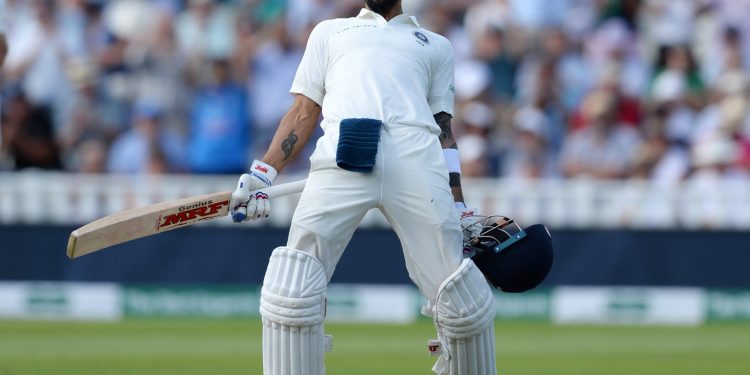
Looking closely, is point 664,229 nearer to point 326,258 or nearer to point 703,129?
point 703,129

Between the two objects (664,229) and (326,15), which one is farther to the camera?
(326,15)

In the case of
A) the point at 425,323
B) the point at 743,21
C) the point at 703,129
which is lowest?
the point at 425,323

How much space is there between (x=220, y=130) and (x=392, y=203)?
6084mm

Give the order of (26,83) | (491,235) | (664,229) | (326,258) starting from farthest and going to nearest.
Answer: (26,83) → (664,229) → (491,235) → (326,258)

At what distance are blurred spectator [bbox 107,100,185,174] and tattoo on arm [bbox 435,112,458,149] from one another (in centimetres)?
574

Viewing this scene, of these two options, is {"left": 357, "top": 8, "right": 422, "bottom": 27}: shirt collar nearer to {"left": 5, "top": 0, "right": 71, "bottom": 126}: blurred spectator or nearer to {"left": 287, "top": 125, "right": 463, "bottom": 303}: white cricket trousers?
{"left": 287, "top": 125, "right": 463, "bottom": 303}: white cricket trousers

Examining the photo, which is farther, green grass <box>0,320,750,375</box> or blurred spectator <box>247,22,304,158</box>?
blurred spectator <box>247,22,304,158</box>

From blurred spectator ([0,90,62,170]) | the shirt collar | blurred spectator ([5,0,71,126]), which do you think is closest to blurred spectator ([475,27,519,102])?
blurred spectator ([5,0,71,126])

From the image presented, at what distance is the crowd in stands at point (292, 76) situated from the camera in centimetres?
1041

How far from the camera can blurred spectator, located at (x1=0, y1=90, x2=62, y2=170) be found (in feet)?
33.9

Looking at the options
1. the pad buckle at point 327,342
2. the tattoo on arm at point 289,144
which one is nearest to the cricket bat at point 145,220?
the tattoo on arm at point 289,144

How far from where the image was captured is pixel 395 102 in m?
4.52

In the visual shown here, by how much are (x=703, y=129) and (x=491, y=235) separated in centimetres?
631

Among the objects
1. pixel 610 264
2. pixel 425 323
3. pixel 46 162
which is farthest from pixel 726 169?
pixel 46 162
